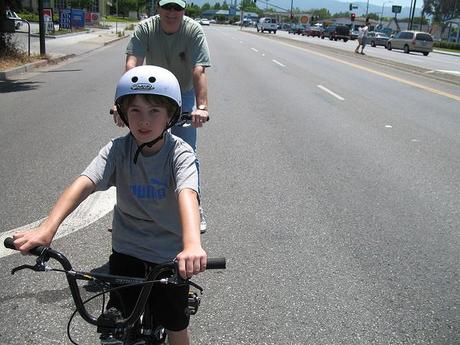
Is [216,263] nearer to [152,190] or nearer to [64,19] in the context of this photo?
[152,190]

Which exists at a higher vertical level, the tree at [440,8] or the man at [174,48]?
the tree at [440,8]

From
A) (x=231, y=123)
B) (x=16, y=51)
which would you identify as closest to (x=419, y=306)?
(x=231, y=123)

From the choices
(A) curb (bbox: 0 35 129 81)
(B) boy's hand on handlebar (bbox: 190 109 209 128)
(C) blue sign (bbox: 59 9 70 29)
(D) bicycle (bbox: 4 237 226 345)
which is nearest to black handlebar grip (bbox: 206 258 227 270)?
(D) bicycle (bbox: 4 237 226 345)

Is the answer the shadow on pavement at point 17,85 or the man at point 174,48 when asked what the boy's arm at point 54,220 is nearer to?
the man at point 174,48

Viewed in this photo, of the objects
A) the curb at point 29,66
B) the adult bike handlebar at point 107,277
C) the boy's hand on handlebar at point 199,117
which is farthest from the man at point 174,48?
the curb at point 29,66

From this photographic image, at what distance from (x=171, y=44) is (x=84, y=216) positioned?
5.85 ft

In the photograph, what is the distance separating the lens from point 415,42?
3972 centimetres

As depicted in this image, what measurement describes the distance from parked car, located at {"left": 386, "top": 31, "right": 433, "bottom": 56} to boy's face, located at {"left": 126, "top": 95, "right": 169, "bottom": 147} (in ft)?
134

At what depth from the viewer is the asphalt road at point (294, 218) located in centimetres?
325

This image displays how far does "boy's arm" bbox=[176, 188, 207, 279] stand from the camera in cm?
177

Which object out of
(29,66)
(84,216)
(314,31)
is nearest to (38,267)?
(84,216)

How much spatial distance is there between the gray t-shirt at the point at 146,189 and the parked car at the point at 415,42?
40792mm

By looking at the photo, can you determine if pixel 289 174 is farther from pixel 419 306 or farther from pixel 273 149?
pixel 419 306

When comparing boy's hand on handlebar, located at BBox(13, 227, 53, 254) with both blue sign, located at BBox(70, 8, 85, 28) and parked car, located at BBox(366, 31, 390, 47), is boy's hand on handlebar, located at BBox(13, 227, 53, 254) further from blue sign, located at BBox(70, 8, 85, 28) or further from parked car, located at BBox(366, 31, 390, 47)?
parked car, located at BBox(366, 31, 390, 47)
